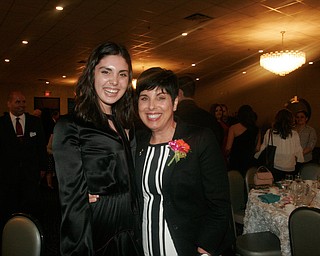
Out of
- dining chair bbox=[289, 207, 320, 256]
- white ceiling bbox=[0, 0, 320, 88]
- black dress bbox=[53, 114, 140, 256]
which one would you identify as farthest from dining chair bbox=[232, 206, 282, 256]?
white ceiling bbox=[0, 0, 320, 88]

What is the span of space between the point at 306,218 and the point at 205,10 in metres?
4.47

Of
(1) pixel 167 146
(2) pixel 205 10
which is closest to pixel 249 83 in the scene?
(2) pixel 205 10

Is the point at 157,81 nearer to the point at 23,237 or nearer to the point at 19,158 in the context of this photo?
the point at 23,237

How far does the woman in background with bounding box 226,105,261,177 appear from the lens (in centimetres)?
464

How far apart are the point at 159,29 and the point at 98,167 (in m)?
5.81

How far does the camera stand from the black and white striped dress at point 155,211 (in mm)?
1688

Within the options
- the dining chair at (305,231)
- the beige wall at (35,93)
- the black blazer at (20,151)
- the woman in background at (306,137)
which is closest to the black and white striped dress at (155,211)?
the dining chair at (305,231)

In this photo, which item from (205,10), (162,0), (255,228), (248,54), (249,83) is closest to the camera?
(255,228)

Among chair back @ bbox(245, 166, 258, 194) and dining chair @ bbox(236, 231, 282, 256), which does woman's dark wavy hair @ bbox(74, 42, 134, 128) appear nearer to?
dining chair @ bbox(236, 231, 282, 256)

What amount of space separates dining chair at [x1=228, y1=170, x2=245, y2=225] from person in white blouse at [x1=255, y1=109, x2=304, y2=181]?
730mm

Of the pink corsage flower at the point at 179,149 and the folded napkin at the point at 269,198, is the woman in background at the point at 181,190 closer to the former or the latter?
the pink corsage flower at the point at 179,149

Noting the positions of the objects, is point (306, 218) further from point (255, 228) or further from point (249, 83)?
point (249, 83)

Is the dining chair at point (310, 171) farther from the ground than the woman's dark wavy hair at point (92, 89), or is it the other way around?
the woman's dark wavy hair at point (92, 89)

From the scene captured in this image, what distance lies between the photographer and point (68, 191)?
1481 mm
